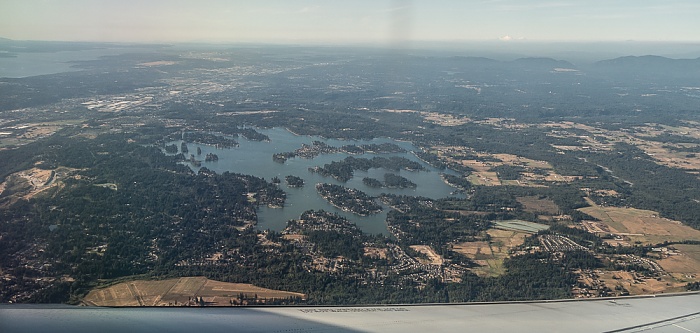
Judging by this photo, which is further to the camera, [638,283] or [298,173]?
[298,173]

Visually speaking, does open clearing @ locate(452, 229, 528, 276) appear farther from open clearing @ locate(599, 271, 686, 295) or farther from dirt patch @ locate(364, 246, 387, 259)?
open clearing @ locate(599, 271, 686, 295)

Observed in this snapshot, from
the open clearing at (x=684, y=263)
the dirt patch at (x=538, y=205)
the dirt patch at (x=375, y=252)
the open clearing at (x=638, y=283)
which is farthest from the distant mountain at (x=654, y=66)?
the dirt patch at (x=375, y=252)

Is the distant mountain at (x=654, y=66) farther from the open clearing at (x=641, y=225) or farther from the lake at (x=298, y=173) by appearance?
the open clearing at (x=641, y=225)

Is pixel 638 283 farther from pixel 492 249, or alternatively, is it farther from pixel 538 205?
pixel 538 205

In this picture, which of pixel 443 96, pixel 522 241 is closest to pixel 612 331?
pixel 522 241

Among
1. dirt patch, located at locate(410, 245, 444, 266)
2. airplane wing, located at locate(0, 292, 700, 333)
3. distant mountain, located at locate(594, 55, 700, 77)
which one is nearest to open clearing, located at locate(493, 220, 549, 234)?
dirt patch, located at locate(410, 245, 444, 266)

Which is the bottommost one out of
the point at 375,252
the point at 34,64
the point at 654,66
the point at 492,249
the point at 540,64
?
the point at 492,249

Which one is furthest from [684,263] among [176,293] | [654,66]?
[654,66]
